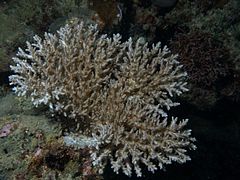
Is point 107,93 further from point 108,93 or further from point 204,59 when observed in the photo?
point 204,59

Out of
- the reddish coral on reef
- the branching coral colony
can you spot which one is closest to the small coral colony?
the branching coral colony

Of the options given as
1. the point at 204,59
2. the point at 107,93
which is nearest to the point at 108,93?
the point at 107,93

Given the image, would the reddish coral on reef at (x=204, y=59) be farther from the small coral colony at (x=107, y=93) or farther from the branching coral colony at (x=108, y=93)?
the branching coral colony at (x=108, y=93)

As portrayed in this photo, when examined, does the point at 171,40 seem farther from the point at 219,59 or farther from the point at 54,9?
the point at 54,9

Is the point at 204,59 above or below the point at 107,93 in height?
above

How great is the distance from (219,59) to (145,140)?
61.5 inches

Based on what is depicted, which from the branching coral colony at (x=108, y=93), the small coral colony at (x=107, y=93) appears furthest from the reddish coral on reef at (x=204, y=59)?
the branching coral colony at (x=108, y=93)

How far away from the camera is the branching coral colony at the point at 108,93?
312cm

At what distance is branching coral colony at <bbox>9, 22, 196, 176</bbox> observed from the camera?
3125 mm

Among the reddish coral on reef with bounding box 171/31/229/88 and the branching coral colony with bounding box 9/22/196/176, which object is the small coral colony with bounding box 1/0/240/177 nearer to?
the branching coral colony with bounding box 9/22/196/176

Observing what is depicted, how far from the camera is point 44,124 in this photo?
11.0 feet

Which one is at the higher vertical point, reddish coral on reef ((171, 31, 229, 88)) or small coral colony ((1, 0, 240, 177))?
reddish coral on reef ((171, 31, 229, 88))

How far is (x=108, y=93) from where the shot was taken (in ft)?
11.1

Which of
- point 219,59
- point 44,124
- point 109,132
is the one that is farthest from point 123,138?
point 219,59
